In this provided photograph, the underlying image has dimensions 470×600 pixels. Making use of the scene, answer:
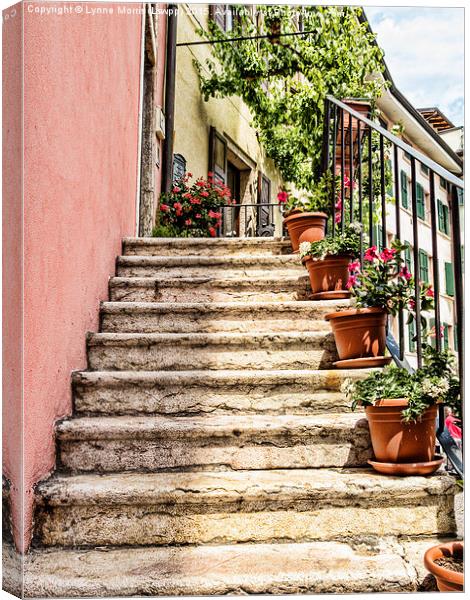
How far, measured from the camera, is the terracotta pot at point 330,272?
325 centimetres

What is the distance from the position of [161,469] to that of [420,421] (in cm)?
87

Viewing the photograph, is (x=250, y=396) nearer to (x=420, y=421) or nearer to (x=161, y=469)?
(x=161, y=469)

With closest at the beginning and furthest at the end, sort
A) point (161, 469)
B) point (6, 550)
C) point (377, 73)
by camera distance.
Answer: point (6, 550) < point (161, 469) < point (377, 73)

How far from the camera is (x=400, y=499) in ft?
6.62

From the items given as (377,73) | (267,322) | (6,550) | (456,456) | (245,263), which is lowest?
(6,550)

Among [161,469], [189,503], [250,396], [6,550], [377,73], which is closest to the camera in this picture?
[6,550]

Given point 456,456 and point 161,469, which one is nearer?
point 456,456

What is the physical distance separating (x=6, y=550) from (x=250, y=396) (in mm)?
1048

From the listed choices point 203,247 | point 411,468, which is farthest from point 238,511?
point 203,247

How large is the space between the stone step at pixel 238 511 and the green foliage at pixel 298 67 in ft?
16.2

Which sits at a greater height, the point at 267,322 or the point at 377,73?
the point at 377,73

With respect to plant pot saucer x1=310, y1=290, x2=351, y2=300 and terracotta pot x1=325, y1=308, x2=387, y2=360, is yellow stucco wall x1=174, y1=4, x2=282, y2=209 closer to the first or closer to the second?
plant pot saucer x1=310, y1=290, x2=351, y2=300

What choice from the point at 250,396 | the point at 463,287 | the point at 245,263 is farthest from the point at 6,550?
the point at 245,263

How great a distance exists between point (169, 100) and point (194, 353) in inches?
171
